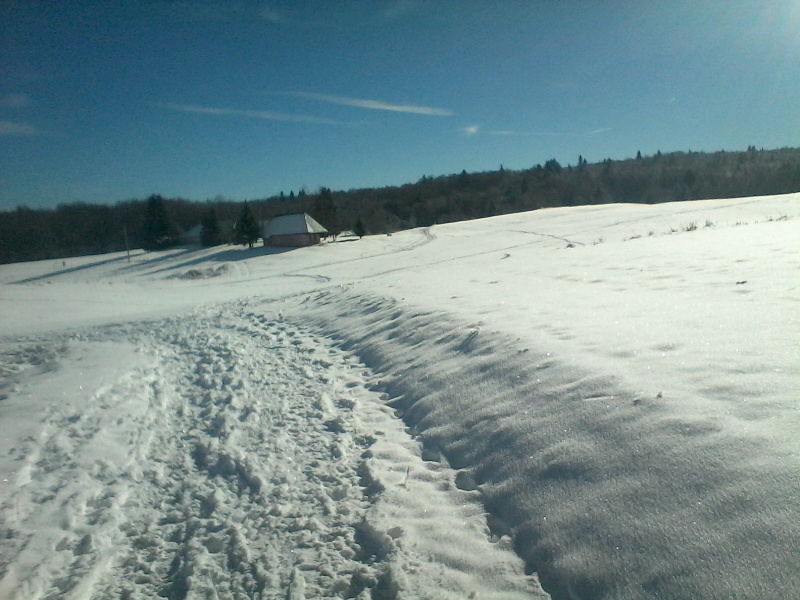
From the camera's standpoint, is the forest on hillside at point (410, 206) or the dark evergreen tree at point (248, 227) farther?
the dark evergreen tree at point (248, 227)

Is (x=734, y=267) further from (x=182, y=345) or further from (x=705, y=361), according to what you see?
(x=182, y=345)

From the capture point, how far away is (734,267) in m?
10.2

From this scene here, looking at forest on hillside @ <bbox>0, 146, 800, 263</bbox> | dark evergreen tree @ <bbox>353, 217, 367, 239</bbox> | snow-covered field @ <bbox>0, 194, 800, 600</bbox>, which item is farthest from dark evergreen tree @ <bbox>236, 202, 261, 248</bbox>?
snow-covered field @ <bbox>0, 194, 800, 600</bbox>

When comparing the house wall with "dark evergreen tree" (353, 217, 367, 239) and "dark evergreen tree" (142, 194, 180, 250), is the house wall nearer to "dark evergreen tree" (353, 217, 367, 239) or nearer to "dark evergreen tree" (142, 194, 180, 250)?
"dark evergreen tree" (353, 217, 367, 239)

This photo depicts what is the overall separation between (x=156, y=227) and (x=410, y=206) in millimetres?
55366

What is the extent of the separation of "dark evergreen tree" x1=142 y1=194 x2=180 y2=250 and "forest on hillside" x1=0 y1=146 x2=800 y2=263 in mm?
128

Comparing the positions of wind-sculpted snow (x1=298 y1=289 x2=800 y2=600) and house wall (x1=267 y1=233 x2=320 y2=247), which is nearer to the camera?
wind-sculpted snow (x1=298 y1=289 x2=800 y2=600)

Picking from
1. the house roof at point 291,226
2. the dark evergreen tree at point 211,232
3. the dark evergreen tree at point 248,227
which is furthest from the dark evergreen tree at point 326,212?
the dark evergreen tree at point 211,232

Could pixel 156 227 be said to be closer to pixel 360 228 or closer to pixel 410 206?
pixel 360 228

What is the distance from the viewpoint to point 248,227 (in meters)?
53.6

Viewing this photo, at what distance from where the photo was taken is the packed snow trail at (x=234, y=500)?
358 centimetres

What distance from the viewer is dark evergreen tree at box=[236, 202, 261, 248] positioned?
5359 centimetres

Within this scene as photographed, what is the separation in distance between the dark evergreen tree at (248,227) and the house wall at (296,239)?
79.3 inches

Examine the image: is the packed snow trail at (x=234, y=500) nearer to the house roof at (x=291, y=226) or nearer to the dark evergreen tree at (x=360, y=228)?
the house roof at (x=291, y=226)
